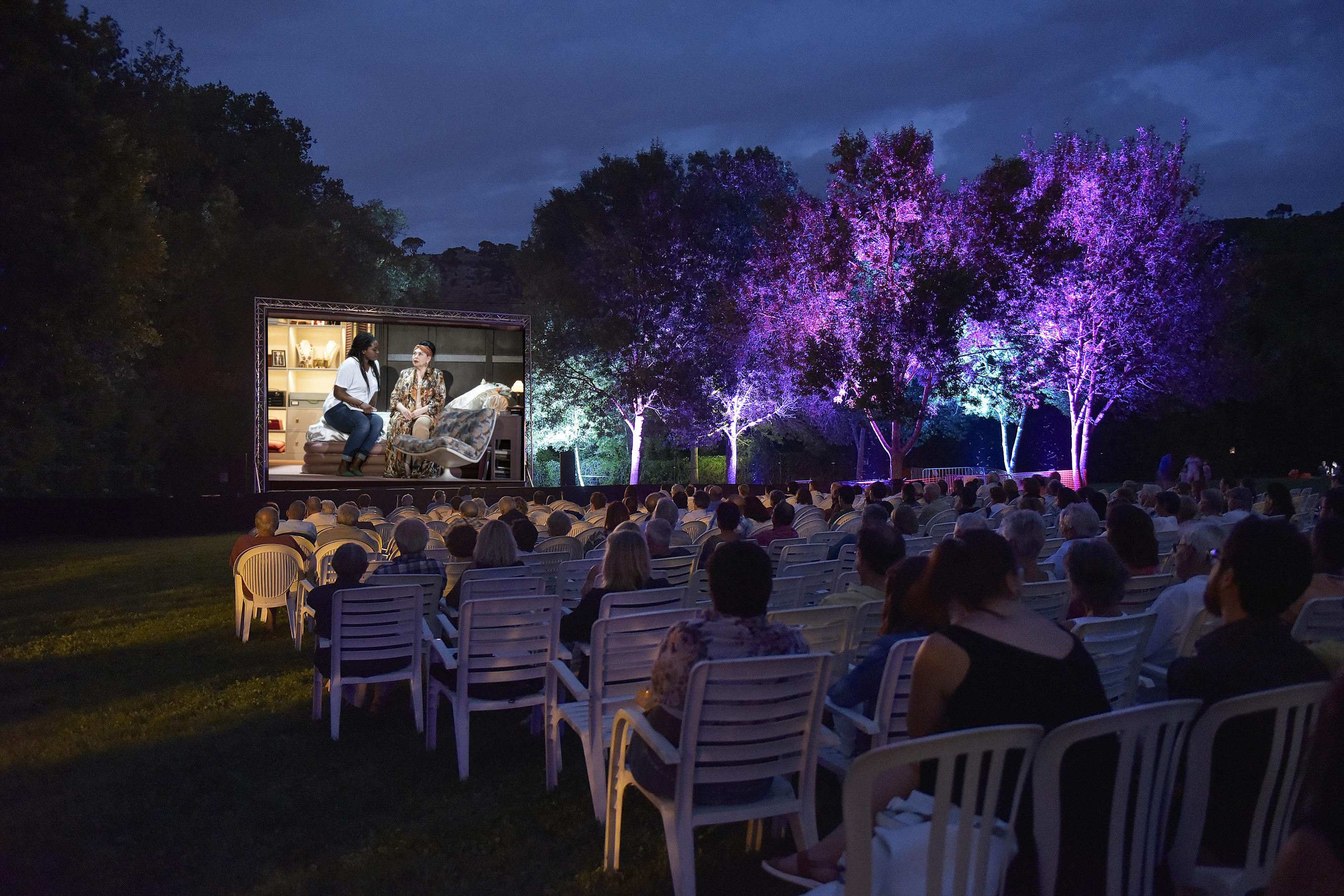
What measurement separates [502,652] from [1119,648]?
2554mm

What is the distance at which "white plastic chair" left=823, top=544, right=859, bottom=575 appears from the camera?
17.8 feet

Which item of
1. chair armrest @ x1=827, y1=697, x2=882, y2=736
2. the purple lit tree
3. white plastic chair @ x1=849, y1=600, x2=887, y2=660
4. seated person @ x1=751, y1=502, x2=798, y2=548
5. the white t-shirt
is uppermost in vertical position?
the purple lit tree

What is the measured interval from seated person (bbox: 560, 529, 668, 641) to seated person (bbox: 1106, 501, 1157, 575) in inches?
84.7

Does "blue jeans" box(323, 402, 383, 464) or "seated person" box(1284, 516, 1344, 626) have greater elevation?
"blue jeans" box(323, 402, 383, 464)

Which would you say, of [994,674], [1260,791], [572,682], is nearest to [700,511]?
[572,682]

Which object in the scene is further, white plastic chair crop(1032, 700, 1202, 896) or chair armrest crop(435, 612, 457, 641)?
chair armrest crop(435, 612, 457, 641)

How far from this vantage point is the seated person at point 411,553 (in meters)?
5.41

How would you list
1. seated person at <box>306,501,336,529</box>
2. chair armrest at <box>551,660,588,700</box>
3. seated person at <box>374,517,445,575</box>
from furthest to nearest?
seated person at <box>306,501,336,529</box>
seated person at <box>374,517,445,575</box>
chair armrest at <box>551,660,588,700</box>

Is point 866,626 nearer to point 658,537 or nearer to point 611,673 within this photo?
point 611,673

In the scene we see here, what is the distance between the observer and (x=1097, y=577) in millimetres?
3258

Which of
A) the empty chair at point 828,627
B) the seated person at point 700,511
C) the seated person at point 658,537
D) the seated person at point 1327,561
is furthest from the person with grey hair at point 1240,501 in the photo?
the empty chair at point 828,627

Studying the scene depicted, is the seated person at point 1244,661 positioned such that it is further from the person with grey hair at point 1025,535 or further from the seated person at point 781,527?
the seated person at point 781,527

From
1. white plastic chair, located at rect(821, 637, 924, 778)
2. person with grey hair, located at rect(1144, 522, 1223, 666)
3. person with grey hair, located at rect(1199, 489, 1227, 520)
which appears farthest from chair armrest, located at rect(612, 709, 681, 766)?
person with grey hair, located at rect(1199, 489, 1227, 520)

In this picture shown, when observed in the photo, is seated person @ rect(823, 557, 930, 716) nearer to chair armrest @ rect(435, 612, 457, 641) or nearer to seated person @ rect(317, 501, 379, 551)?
chair armrest @ rect(435, 612, 457, 641)
